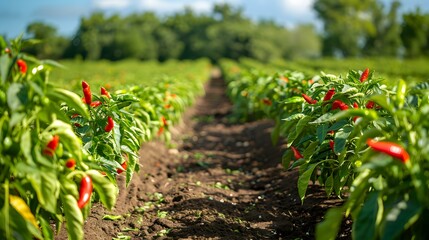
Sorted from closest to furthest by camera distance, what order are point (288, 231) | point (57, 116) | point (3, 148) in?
point (3, 148), point (57, 116), point (288, 231)

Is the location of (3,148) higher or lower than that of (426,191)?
higher

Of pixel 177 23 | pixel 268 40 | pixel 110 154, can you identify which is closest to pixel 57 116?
pixel 110 154

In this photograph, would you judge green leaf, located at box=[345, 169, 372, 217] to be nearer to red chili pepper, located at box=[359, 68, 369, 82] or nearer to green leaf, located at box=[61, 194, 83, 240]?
red chili pepper, located at box=[359, 68, 369, 82]

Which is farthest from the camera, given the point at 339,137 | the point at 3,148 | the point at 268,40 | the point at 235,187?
the point at 268,40

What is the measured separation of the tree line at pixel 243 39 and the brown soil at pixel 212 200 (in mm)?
53842

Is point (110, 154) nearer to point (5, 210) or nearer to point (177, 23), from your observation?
point (5, 210)

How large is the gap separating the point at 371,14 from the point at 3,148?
77.0 m

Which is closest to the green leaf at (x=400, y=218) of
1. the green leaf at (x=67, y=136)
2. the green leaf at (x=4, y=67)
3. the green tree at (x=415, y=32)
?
the green leaf at (x=67, y=136)

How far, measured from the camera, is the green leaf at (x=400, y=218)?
231cm

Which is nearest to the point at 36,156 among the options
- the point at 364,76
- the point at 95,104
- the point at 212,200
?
the point at 95,104

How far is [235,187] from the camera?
5.90 meters

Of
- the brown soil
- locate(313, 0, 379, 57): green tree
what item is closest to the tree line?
locate(313, 0, 379, 57): green tree

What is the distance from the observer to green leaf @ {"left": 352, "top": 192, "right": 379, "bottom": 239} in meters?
2.46

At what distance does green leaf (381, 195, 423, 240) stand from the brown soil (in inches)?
56.2
